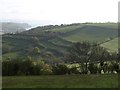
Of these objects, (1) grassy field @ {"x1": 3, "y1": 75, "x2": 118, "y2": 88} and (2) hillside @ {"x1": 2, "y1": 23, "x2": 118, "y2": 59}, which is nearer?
(1) grassy field @ {"x1": 3, "y1": 75, "x2": 118, "y2": 88}

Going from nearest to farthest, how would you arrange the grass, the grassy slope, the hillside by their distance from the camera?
the grassy slope, the hillside, the grass

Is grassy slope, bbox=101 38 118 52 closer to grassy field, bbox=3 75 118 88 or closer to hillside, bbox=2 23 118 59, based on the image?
hillside, bbox=2 23 118 59

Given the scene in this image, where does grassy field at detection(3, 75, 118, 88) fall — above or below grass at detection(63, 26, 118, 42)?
below

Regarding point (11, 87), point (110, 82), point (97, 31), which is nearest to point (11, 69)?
point (11, 87)

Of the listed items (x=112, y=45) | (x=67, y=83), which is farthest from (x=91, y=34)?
(x=67, y=83)

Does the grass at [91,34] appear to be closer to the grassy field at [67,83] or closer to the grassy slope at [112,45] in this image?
the grassy slope at [112,45]

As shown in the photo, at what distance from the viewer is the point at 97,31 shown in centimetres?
12019

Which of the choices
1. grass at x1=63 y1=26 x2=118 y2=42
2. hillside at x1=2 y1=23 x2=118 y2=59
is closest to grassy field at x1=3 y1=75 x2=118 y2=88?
hillside at x1=2 y1=23 x2=118 y2=59

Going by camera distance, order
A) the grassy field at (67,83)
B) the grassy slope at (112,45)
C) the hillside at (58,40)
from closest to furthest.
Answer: the grassy field at (67,83) < the grassy slope at (112,45) < the hillside at (58,40)

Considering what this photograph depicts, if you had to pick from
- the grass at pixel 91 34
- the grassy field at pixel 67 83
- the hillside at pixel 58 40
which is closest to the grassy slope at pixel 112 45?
the hillside at pixel 58 40

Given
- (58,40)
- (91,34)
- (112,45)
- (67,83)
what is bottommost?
(112,45)

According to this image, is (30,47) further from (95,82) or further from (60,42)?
(95,82)

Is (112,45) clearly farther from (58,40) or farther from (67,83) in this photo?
(67,83)

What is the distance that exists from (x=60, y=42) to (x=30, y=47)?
12.2 m
